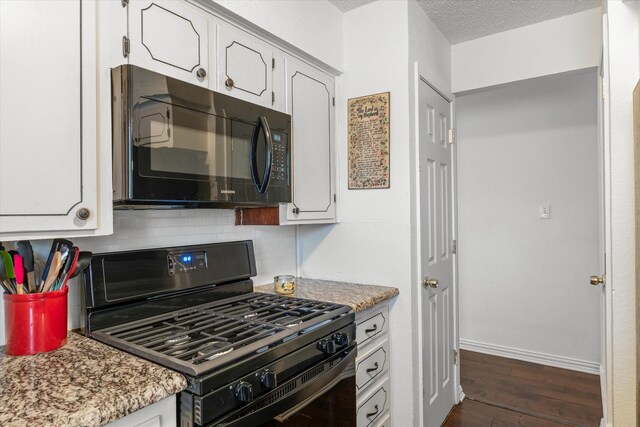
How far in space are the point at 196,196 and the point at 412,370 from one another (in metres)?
1.39

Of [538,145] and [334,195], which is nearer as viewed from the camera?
[334,195]

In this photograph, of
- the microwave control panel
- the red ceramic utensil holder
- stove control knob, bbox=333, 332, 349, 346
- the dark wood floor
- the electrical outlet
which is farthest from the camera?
the electrical outlet

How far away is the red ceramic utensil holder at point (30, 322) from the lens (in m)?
1.02

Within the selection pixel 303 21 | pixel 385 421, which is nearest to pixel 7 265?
pixel 303 21

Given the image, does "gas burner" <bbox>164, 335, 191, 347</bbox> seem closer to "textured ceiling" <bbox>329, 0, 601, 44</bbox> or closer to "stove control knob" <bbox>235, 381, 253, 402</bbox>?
"stove control knob" <bbox>235, 381, 253, 402</bbox>

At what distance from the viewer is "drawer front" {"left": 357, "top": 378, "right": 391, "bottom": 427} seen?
1.72 metres

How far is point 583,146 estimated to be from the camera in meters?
3.00

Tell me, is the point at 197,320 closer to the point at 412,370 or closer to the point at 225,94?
the point at 225,94

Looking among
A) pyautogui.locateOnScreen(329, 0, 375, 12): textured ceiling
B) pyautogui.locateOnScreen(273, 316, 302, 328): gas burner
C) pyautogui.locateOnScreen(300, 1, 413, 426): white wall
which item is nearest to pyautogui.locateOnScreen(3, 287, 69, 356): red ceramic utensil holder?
pyautogui.locateOnScreen(273, 316, 302, 328): gas burner

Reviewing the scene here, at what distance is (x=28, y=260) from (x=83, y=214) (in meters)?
0.22

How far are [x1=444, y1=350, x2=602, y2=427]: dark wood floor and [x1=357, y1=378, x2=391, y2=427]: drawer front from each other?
69cm

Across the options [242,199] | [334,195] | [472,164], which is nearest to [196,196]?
[242,199]

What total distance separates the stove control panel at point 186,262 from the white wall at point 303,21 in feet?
3.14

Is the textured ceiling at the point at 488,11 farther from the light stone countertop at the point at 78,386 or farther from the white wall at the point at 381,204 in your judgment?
the light stone countertop at the point at 78,386
